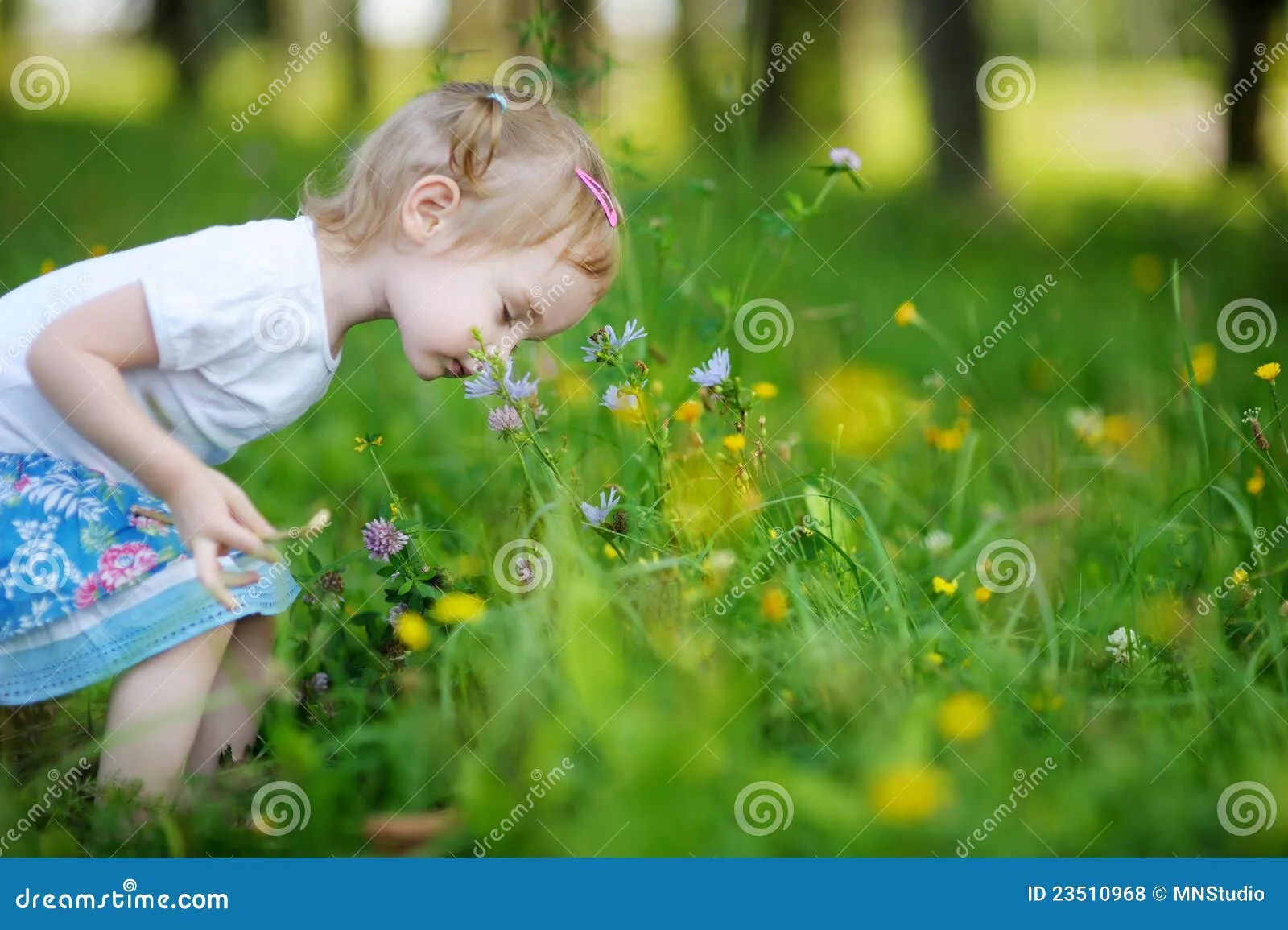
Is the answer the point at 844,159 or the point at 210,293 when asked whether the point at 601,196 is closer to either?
the point at 844,159

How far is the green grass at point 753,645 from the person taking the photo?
1529 millimetres

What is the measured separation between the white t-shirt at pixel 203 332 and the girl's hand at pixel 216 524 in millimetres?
246

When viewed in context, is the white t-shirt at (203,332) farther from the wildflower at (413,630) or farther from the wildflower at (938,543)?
the wildflower at (938,543)

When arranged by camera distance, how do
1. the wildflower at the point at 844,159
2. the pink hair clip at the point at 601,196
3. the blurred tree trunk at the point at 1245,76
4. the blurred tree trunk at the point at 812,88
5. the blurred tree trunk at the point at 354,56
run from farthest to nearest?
the blurred tree trunk at the point at 354,56, the blurred tree trunk at the point at 812,88, the blurred tree trunk at the point at 1245,76, the wildflower at the point at 844,159, the pink hair clip at the point at 601,196

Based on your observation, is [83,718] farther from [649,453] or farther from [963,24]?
[963,24]

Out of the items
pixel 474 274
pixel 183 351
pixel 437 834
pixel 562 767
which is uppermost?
pixel 474 274

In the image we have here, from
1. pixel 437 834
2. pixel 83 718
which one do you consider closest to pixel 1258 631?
pixel 437 834

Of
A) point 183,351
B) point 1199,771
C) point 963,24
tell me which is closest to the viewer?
point 1199,771

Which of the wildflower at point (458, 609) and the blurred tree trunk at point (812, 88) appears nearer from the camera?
the wildflower at point (458, 609)

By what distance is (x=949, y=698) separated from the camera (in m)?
1.72

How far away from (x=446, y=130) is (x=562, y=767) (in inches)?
40.7

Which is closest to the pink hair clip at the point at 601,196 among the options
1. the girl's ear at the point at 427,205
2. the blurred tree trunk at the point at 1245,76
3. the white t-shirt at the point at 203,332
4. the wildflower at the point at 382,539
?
the girl's ear at the point at 427,205

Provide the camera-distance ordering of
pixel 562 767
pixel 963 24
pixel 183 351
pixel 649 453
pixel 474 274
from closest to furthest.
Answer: pixel 562 767
pixel 183 351
pixel 474 274
pixel 649 453
pixel 963 24

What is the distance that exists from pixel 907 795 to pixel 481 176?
115cm
